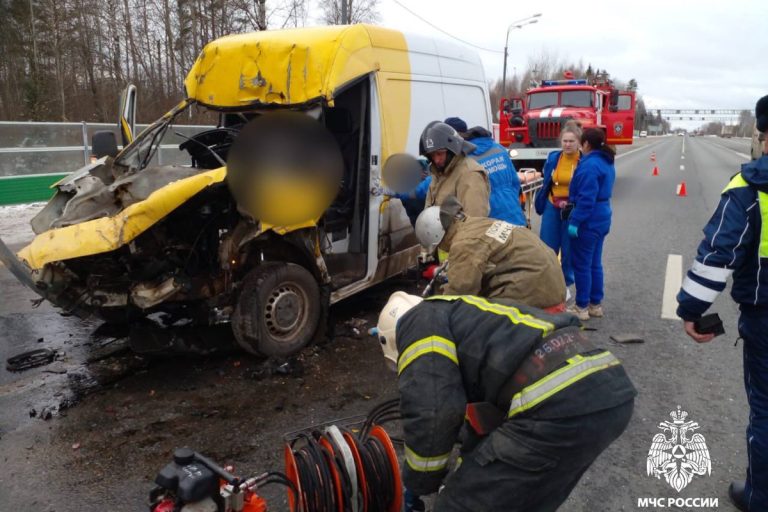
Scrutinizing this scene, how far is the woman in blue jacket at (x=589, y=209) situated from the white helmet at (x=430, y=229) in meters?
2.67

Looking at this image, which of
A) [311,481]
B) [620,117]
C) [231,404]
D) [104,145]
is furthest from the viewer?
[620,117]

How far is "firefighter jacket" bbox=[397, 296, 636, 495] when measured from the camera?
1.74 m

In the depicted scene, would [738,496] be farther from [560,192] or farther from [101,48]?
[101,48]

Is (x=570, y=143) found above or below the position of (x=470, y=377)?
above

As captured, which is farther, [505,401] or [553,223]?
[553,223]

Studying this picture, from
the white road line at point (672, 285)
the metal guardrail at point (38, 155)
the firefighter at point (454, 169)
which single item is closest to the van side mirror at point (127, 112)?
the firefighter at point (454, 169)

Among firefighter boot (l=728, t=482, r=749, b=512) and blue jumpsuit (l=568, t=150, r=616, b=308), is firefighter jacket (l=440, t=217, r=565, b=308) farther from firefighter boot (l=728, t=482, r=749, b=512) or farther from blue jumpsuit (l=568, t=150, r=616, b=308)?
blue jumpsuit (l=568, t=150, r=616, b=308)

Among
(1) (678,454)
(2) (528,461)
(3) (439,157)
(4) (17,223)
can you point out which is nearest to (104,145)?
(3) (439,157)

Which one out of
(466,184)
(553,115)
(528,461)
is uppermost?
(553,115)

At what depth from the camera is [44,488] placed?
113 inches

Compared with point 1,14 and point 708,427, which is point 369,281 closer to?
point 708,427

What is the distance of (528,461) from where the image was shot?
1.72 m

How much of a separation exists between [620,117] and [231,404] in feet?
49.7

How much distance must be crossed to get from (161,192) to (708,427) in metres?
Answer: 3.69
